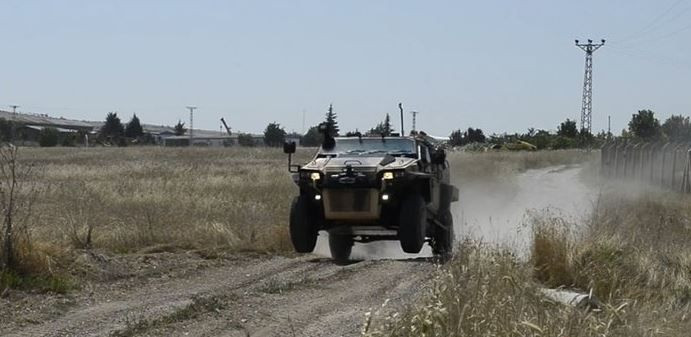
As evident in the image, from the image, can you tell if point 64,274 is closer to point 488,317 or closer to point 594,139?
point 488,317

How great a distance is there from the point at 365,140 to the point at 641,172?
22.5 meters

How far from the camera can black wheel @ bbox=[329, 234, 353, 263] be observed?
53.1ft

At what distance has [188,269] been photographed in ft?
45.5

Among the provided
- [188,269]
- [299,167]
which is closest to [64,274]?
[188,269]

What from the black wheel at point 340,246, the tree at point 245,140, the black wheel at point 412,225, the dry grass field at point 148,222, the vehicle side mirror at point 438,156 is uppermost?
the vehicle side mirror at point 438,156

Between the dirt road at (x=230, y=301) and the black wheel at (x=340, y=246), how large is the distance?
1485 mm

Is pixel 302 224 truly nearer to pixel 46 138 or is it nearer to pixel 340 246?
pixel 340 246

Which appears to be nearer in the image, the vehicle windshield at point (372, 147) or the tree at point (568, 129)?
the vehicle windshield at point (372, 147)

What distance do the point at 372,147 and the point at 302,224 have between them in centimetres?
197

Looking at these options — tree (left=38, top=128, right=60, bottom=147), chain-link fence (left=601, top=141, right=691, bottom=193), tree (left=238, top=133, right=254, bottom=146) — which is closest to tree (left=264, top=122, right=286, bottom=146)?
tree (left=238, top=133, right=254, bottom=146)

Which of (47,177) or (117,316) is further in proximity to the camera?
(47,177)

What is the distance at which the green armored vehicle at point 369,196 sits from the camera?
14.4 m

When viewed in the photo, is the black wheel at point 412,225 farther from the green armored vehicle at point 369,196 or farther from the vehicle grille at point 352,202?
the vehicle grille at point 352,202

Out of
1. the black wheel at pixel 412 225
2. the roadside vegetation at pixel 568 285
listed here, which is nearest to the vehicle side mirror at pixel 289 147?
the black wheel at pixel 412 225
